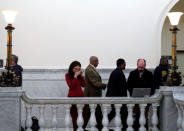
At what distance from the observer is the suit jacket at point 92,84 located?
10.9 metres

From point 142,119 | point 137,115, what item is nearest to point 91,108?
point 142,119

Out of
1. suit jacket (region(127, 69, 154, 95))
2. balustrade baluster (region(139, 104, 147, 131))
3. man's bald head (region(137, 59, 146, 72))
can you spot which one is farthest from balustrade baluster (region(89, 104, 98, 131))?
man's bald head (region(137, 59, 146, 72))

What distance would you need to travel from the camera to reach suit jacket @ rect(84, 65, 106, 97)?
35.8 ft

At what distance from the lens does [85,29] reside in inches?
555

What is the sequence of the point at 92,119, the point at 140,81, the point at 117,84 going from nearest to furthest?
the point at 92,119
the point at 117,84
the point at 140,81

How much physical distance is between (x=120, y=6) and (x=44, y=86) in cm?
287

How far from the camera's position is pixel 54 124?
9.45 meters

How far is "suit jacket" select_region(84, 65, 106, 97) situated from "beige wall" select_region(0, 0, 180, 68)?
10.2 ft

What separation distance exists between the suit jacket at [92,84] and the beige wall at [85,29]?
10.2 feet

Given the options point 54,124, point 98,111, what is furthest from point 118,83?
point 54,124

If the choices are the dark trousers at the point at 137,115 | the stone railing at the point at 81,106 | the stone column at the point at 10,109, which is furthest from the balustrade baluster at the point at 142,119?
the stone column at the point at 10,109

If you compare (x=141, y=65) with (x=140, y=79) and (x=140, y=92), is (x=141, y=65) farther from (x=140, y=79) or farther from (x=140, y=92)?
(x=140, y=92)

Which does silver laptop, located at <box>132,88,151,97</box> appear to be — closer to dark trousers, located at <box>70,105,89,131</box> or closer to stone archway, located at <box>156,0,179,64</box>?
dark trousers, located at <box>70,105,89,131</box>

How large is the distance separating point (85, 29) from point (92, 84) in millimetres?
3400
